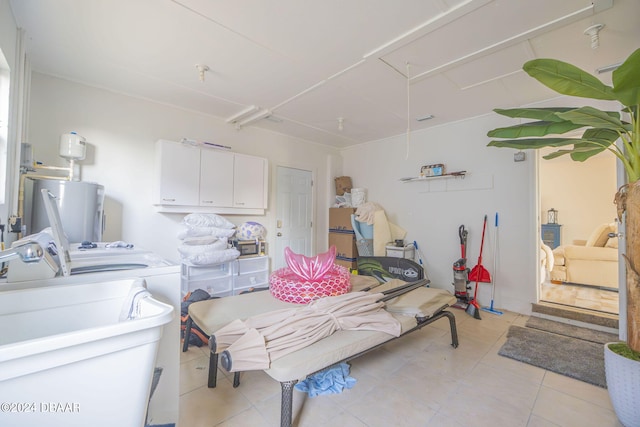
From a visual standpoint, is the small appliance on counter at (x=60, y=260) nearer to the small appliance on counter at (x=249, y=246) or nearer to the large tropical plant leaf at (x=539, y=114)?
the small appliance on counter at (x=249, y=246)

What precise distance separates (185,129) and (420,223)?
4.04 metres

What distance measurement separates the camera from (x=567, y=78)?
1.48m

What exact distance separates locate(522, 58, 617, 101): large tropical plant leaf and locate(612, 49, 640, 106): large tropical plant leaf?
47 millimetres

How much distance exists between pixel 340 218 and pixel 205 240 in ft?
8.79

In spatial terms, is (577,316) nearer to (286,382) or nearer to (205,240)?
(286,382)

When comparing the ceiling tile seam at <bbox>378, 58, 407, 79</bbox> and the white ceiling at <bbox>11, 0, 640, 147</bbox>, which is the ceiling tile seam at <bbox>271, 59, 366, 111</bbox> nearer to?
the white ceiling at <bbox>11, 0, 640, 147</bbox>

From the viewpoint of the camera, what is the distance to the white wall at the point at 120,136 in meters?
2.82

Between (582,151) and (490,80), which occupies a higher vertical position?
(490,80)

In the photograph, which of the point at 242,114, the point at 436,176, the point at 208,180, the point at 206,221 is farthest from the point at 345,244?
the point at 242,114

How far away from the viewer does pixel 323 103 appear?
139 inches

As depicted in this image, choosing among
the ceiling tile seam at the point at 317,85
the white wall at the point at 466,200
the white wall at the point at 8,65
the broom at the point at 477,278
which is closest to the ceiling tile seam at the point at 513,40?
the ceiling tile seam at the point at 317,85

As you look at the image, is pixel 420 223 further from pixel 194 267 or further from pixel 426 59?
pixel 194 267

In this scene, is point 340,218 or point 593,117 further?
point 340,218

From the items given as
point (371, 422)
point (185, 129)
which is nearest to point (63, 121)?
point (185, 129)
